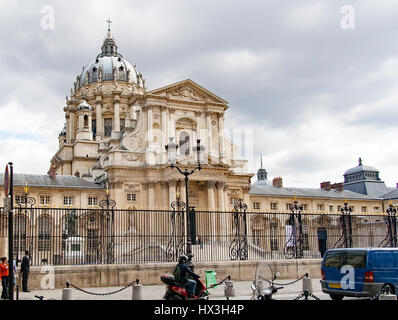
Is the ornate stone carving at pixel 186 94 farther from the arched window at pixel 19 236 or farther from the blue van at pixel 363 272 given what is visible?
the blue van at pixel 363 272

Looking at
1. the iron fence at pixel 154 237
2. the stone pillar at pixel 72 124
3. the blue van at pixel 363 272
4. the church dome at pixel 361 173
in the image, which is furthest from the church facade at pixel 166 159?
the blue van at pixel 363 272

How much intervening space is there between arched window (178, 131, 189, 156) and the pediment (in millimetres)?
4156

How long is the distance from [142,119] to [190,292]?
43.9 m

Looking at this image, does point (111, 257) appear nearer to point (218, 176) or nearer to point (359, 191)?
point (218, 176)

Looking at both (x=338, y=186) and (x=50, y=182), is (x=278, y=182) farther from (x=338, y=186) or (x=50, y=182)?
(x=50, y=182)

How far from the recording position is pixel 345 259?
53.3 ft

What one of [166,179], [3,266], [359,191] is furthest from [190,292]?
[359,191]

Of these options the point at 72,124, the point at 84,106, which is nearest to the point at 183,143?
the point at 84,106

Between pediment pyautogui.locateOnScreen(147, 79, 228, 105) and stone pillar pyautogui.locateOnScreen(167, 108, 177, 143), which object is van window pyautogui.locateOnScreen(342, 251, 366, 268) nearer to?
stone pillar pyautogui.locateOnScreen(167, 108, 177, 143)

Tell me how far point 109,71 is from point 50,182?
1435 inches

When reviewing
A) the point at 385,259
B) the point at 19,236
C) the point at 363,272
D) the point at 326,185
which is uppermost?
the point at 326,185

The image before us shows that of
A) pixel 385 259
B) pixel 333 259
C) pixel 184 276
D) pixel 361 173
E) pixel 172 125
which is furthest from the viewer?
pixel 361 173

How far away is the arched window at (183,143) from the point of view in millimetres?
56812

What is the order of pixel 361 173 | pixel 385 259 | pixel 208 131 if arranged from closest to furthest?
pixel 385 259 < pixel 208 131 < pixel 361 173
